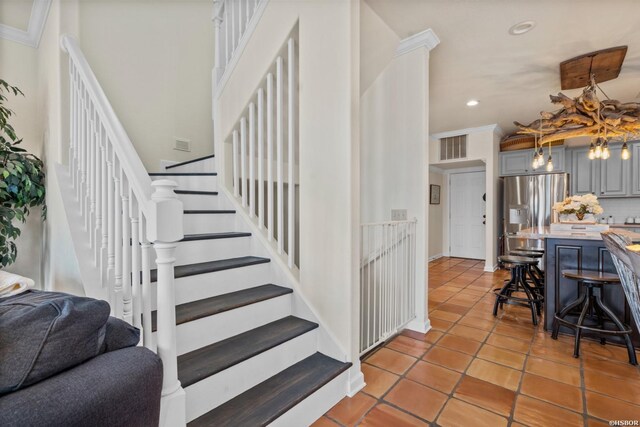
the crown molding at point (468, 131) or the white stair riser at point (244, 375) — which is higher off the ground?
the crown molding at point (468, 131)

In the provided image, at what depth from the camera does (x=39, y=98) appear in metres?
2.58

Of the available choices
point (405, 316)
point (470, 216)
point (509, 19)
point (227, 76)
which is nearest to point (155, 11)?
point (227, 76)

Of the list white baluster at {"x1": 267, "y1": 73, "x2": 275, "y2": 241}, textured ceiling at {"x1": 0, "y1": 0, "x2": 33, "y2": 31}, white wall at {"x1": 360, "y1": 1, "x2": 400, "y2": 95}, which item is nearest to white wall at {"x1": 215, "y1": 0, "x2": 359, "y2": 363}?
white baluster at {"x1": 267, "y1": 73, "x2": 275, "y2": 241}

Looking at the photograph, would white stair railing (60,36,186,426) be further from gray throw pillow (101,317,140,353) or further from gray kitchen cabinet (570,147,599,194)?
gray kitchen cabinet (570,147,599,194)

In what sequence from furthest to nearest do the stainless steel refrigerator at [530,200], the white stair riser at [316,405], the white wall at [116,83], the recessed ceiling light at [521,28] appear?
the stainless steel refrigerator at [530,200], the recessed ceiling light at [521,28], the white wall at [116,83], the white stair riser at [316,405]

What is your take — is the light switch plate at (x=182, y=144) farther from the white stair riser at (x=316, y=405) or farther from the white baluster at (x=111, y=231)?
the white stair riser at (x=316, y=405)

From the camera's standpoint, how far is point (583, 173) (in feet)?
16.7

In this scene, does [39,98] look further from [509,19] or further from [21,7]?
[509,19]

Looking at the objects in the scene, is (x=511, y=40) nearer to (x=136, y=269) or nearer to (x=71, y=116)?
(x=136, y=269)

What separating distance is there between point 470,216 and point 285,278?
5444mm

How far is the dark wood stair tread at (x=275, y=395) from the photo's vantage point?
1.32m

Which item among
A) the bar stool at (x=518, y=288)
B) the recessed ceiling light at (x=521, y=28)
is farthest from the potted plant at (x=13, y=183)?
the bar stool at (x=518, y=288)

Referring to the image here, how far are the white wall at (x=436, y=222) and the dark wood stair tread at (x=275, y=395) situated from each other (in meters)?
4.89

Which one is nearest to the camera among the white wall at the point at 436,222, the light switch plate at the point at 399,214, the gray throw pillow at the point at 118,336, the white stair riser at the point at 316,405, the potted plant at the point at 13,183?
the gray throw pillow at the point at 118,336
